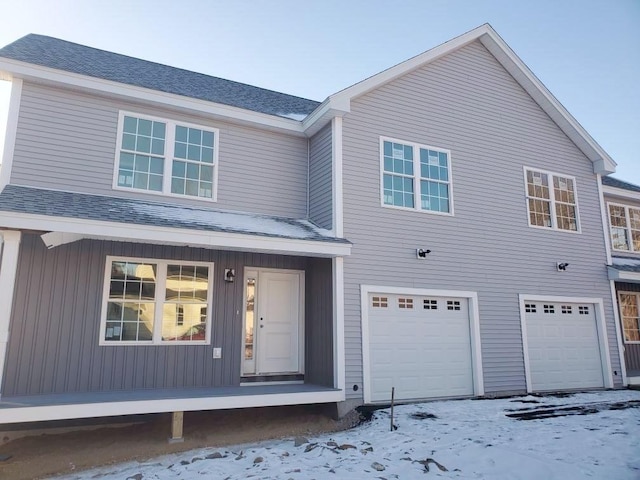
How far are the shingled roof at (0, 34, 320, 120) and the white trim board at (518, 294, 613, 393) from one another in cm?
625

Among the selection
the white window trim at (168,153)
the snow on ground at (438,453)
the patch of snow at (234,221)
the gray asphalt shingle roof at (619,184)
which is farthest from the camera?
the gray asphalt shingle roof at (619,184)

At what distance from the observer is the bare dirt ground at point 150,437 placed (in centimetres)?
591

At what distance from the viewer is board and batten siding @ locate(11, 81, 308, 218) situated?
24.9 ft

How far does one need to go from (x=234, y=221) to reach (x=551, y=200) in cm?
743

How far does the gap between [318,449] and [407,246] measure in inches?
167

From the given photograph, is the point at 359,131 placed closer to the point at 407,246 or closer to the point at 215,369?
the point at 407,246

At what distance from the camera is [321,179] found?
9.09 meters

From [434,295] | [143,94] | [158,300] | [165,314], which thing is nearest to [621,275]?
[434,295]

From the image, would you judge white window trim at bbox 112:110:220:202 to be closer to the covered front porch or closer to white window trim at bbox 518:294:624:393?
the covered front porch

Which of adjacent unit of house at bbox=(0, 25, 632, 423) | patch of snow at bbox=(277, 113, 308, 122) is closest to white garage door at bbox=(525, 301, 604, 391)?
adjacent unit of house at bbox=(0, 25, 632, 423)

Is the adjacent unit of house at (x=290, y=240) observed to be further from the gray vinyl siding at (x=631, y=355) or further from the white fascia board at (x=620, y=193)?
the white fascia board at (x=620, y=193)

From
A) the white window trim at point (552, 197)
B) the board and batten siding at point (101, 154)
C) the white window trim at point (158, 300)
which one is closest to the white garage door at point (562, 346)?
the white window trim at point (552, 197)

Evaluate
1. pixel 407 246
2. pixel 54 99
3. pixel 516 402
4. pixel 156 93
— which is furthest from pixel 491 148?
pixel 54 99

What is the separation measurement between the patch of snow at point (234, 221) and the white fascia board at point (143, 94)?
1.85m
